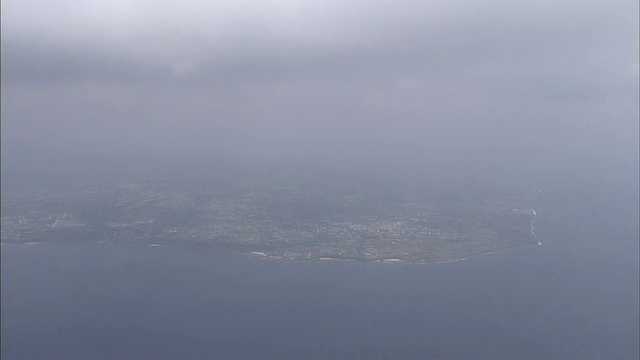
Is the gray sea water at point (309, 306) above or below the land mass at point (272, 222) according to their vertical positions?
below

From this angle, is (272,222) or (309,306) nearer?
(309,306)

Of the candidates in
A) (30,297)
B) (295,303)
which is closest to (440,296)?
(295,303)

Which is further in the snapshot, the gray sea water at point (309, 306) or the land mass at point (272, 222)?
the land mass at point (272, 222)

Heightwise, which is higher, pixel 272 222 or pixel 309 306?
pixel 272 222

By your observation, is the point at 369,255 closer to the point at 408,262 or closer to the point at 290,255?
the point at 408,262
